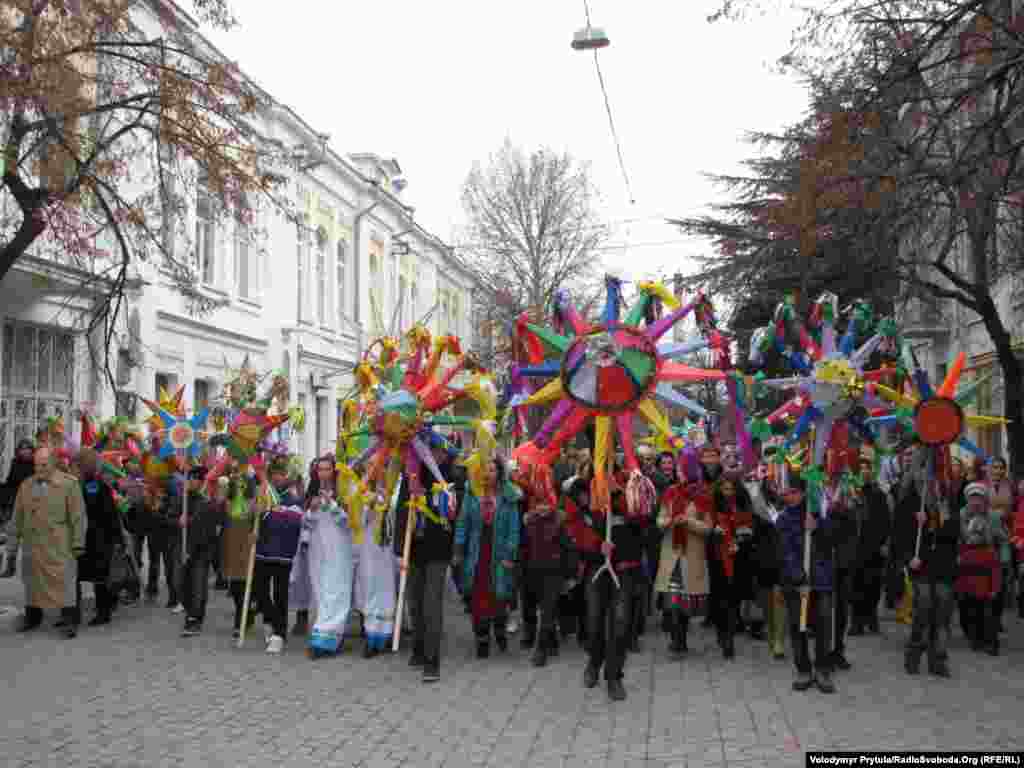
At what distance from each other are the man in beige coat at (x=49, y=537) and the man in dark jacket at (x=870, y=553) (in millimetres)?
7783

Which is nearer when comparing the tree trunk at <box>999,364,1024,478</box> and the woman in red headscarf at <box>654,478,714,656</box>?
the woman in red headscarf at <box>654,478,714,656</box>

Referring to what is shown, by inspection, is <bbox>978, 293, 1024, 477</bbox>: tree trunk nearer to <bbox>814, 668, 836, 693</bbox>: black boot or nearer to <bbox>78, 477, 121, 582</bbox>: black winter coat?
<bbox>814, 668, 836, 693</bbox>: black boot

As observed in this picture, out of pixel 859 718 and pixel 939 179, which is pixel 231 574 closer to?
pixel 859 718

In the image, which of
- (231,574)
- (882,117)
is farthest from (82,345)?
(882,117)

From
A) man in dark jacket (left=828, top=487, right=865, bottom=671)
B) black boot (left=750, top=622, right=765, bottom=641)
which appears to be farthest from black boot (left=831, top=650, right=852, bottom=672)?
black boot (left=750, top=622, right=765, bottom=641)

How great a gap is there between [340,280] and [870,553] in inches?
995

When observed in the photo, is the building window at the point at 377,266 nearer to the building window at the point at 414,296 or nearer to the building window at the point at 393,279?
the building window at the point at 393,279

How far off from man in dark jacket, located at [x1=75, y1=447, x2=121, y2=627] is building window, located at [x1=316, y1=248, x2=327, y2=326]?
828 inches

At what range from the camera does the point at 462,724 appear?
7.60 m

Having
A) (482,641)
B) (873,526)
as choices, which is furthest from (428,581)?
(873,526)

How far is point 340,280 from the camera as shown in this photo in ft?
115

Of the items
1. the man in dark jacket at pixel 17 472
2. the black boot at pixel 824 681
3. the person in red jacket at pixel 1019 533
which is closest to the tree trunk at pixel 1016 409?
the person in red jacket at pixel 1019 533

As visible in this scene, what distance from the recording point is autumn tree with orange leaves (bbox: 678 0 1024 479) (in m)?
10.6

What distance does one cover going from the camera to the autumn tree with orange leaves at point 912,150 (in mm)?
10578
